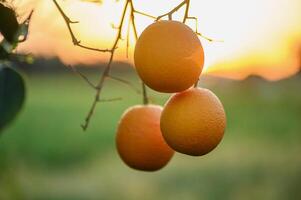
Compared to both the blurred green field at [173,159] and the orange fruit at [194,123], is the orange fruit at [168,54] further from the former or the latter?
the blurred green field at [173,159]

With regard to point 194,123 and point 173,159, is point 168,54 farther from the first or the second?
point 173,159

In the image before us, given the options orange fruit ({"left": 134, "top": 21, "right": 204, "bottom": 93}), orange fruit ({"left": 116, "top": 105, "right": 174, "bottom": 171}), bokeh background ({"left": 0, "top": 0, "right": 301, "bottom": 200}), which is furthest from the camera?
bokeh background ({"left": 0, "top": 0, "right": 301, "bottom": 200})

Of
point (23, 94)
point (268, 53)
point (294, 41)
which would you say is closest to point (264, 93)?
point (268, 53)

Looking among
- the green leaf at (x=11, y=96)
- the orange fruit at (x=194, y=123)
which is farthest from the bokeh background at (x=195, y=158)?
the orange fruit at (x=194, y=123)

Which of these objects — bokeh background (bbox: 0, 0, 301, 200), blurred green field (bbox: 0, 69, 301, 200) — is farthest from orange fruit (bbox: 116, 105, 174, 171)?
bokeh background (bbox: 0, 0, 301, 200)

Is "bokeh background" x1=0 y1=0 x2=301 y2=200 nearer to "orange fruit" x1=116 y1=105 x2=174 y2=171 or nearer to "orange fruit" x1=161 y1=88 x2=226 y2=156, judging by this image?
"orange fruit" x1=116 y1=105 x2=174 y2=171

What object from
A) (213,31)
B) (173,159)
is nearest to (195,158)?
(173,159)

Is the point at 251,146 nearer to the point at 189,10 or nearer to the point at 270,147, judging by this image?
the point at 270,147
